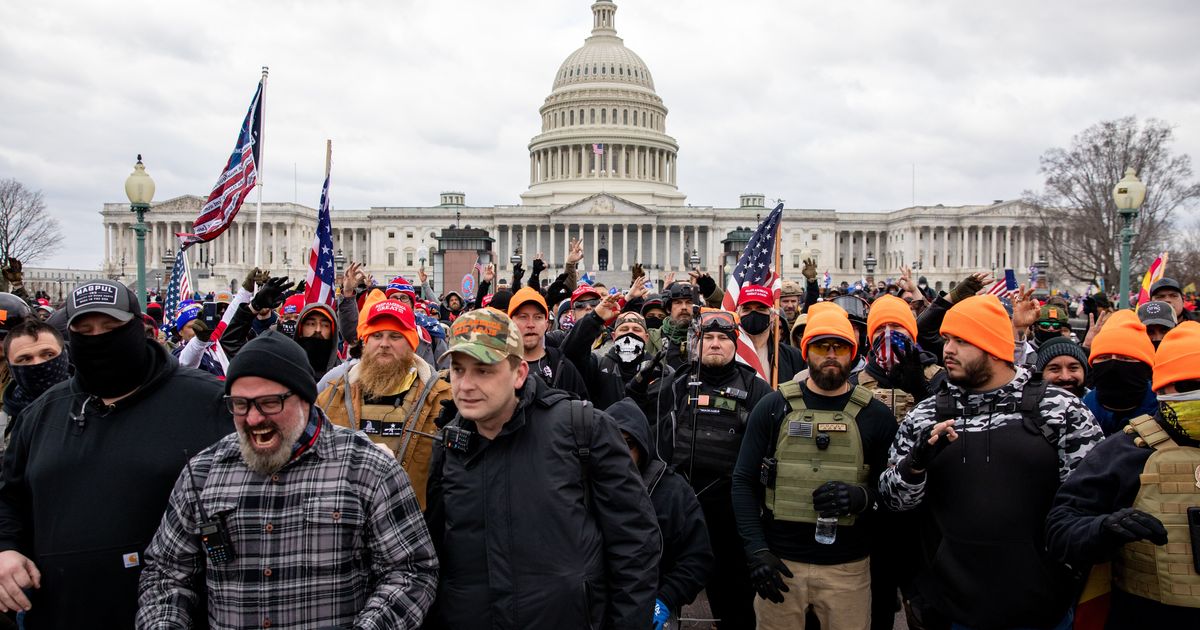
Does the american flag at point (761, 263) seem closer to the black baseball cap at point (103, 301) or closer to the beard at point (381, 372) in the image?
the beard at point (381, 372)

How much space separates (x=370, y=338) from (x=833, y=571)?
115 inches

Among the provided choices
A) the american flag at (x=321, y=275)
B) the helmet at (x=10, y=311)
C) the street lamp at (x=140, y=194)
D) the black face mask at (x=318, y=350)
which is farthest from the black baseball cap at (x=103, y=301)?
the street lamp at (x=140, y=194)

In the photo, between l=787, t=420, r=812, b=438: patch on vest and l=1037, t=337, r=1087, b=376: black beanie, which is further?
l=1037, t=337, r=1087, b=376: black beanie

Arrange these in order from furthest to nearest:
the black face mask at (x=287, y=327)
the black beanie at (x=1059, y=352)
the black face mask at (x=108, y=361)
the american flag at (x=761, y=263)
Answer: the american flag at (x=761, y=263)
the black face mask at (x=287, y=327)
the black beanie at (x=1059, y=352)
the black face mask at (x=108, y=361)

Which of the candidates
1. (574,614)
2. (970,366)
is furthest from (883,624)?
(574,614)

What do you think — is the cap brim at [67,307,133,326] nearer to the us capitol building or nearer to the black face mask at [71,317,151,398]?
the black face mask at [71,317,151,398]

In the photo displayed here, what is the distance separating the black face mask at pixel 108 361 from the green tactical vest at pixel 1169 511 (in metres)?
4.28

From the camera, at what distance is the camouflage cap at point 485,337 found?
3.25 m

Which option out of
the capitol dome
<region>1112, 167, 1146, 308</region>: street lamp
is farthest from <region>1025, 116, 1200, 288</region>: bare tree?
the capitol dome

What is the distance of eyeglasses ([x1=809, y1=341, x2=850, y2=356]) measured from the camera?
14.9ft

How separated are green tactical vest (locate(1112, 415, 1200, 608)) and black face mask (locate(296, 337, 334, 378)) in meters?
5.58

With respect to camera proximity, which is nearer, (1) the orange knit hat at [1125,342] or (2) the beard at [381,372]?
(2) the beard at [381,372]

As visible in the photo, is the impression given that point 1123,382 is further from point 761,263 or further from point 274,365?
point 761,263

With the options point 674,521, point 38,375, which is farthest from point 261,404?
point 38,375
